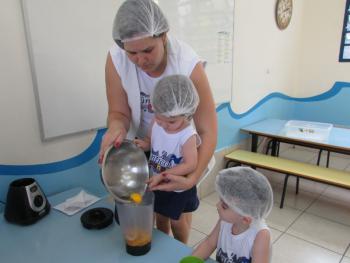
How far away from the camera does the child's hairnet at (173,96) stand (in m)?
1.00

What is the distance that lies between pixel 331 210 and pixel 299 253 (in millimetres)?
781

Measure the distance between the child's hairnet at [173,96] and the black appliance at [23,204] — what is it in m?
0.65

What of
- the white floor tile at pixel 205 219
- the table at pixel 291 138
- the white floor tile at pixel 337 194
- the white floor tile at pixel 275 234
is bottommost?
the white floor tile at pixel 337 194

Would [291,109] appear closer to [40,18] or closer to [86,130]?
[86,130]

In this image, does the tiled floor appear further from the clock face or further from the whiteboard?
the clock face

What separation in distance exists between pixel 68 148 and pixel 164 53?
784mm

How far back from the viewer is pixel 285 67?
11.7ft

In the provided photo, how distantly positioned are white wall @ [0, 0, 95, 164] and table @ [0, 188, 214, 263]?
0.32 meters

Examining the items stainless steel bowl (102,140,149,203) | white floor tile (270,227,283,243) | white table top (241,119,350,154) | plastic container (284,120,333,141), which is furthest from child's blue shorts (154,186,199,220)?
plastic container (284,120,333,141)

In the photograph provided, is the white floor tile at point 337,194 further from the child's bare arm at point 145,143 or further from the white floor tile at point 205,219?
the child's bare arm at point 145,143

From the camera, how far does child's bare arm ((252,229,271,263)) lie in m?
0.86

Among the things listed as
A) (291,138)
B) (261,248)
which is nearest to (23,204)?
(261,248)

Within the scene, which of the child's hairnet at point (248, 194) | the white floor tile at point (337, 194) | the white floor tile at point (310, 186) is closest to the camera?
the child's hairnet at point (248, 194)

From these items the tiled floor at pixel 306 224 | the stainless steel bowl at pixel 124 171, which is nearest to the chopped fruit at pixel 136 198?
the stainless steel bowl at pixel 124 171
